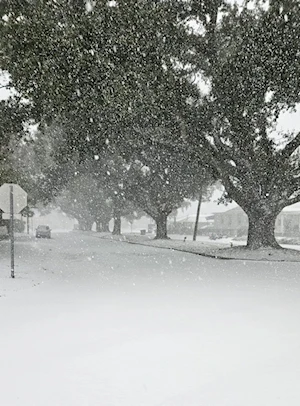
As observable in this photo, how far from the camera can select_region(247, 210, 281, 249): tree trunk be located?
969 inches

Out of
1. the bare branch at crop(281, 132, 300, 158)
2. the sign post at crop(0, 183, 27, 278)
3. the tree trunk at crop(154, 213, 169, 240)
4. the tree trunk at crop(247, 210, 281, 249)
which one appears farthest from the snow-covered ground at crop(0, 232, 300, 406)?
the tree trunk at crop(154, 213, 169, 240)

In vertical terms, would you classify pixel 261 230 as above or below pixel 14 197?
below

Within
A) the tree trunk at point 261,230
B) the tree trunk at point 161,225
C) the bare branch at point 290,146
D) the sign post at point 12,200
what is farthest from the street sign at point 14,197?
the tree trunk at point 161,225

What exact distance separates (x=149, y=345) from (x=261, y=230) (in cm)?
1976

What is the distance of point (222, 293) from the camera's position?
412 inches

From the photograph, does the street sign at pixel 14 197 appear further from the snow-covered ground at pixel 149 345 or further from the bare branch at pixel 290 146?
the bare branch at pixel 290 146

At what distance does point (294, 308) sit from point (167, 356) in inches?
155

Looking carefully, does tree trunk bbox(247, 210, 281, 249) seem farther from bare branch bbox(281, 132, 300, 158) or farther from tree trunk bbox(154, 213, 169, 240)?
tree trunk bbox(154, 213, 169, 240)

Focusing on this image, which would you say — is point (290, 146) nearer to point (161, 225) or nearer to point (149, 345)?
point (149, 345)

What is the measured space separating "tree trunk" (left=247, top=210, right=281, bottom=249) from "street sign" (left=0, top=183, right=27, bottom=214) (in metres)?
14.5

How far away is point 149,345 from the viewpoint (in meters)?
5.95

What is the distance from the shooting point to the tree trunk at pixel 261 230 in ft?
80.8

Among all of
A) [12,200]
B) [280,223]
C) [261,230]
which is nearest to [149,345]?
[12,200]

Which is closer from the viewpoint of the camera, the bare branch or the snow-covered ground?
the snow-covered ground
